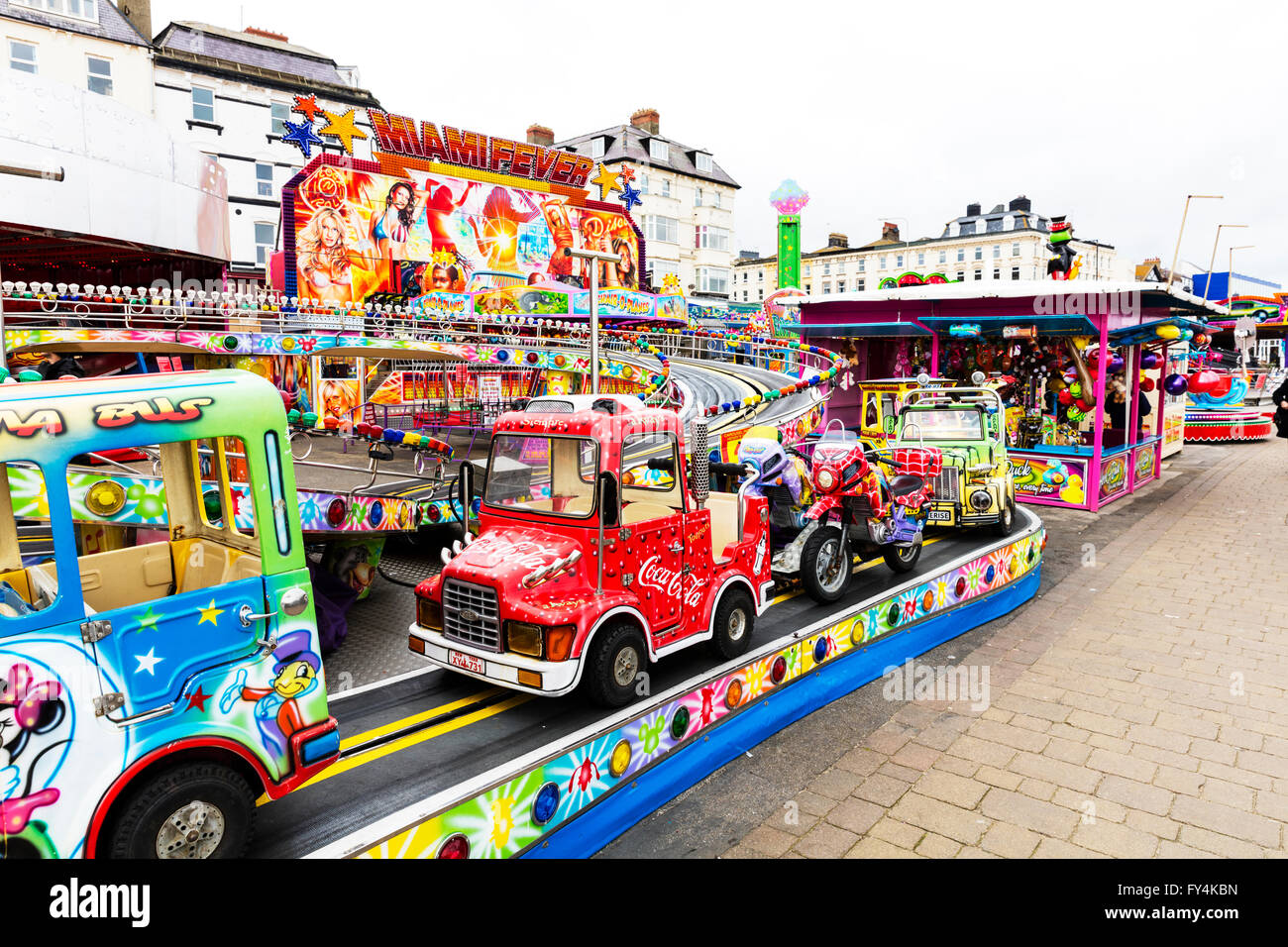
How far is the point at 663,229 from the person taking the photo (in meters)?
44.9

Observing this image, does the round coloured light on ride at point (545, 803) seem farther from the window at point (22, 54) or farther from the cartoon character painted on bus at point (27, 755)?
the window at point (22, 54)

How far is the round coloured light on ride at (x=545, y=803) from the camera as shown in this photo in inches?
182

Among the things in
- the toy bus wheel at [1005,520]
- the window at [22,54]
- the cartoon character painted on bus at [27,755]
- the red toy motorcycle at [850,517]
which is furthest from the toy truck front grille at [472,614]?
the window at [22,54]

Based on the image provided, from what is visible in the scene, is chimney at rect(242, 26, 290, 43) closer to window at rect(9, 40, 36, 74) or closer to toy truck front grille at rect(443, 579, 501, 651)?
window at rect(9, 40, 36, 74)

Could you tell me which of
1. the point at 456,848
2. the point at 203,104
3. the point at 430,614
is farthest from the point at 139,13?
the point at 456,848

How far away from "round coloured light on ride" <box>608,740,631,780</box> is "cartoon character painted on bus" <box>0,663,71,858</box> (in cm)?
302

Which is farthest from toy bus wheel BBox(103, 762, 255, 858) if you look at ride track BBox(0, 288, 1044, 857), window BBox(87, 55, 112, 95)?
window BBox(87, 55, 112, 95)

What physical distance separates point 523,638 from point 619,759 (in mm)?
1050

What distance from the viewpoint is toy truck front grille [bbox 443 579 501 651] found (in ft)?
18.3

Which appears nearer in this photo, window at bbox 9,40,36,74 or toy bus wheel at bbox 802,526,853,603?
toy bus wheel at bbox 802,526,853,603

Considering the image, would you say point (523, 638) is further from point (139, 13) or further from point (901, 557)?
point (139, 13)
